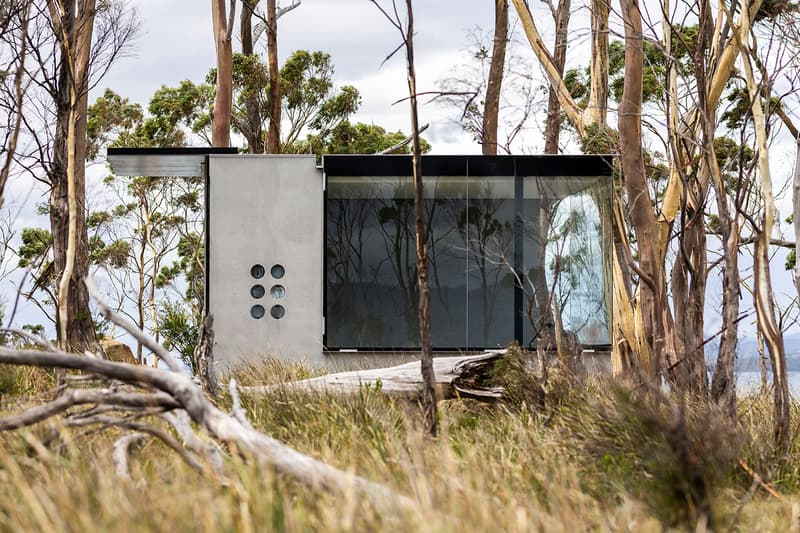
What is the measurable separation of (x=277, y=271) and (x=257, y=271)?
21cm

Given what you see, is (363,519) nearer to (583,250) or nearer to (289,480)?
(289,480)

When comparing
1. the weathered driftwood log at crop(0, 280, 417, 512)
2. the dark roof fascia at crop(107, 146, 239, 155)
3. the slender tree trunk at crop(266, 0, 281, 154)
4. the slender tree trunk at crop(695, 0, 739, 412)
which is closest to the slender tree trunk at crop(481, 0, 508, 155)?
the slender tree trunk at crop(266, 0, 281, 154)

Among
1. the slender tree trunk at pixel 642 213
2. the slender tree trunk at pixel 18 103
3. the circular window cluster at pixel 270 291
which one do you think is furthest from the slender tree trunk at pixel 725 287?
the circular window cluster at pixel 270 291

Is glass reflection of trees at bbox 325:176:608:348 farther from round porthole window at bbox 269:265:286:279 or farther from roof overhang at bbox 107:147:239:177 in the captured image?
roof overhang at bbox 107:147:239:177

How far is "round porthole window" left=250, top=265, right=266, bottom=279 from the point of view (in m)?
9.70

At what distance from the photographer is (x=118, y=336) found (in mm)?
16500

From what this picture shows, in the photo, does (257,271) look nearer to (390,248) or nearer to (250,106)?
(390,248)

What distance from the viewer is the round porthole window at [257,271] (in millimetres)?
9695

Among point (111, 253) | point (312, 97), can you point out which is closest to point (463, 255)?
point (312, 97)

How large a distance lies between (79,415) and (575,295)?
6.97 m

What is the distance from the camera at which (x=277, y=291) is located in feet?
31.8

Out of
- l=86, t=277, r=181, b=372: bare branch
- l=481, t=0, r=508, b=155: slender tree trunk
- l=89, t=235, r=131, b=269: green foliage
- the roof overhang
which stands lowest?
l=86, t=277, r=181, b=372: bare branch

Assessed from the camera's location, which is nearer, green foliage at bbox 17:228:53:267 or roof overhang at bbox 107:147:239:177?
roof overhang at bbox 107:147:239:177

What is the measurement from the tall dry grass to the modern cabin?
416 cm
